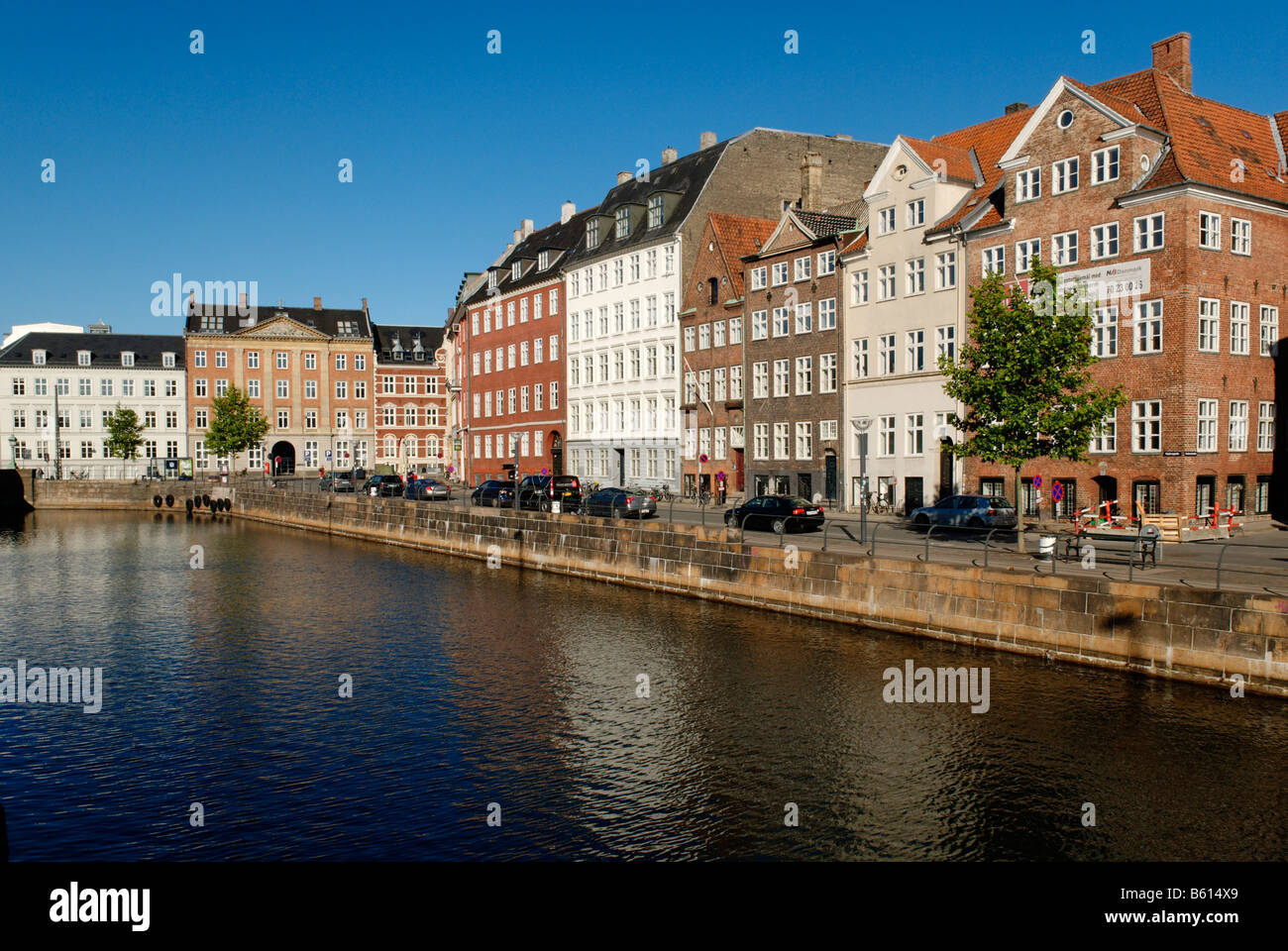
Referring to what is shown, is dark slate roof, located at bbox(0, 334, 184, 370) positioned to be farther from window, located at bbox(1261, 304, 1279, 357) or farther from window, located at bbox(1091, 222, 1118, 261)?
window, located at bbox(1261, 304, 1279, 357)

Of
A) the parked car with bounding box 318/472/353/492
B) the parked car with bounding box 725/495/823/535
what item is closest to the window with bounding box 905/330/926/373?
the parked car with bounding box 725/495/823/535

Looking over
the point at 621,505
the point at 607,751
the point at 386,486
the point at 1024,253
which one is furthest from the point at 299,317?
the point at 607,751

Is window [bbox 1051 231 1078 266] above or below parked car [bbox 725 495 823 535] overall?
above

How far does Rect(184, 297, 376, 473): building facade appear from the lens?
114 metres

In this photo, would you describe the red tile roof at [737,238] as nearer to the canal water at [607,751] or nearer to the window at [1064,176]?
the window at [1064,176]

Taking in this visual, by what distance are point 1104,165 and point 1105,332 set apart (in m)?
6.36

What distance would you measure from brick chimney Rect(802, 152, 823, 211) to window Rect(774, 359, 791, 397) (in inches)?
415

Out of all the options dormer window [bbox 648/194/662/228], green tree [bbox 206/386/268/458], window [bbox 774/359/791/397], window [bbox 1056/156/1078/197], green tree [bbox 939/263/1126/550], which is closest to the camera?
green tree [bbox 939/263/1126/550]

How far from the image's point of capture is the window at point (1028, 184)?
139ft

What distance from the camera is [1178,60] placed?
4309 centimetres

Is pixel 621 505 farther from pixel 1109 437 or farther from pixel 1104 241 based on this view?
pixel 1104 241

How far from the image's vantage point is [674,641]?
2572 centimetres

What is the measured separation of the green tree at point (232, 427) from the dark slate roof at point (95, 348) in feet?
62.1
